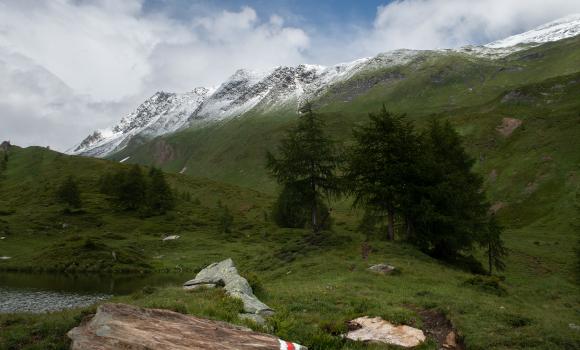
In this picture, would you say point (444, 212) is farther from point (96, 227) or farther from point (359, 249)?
point (96, 227)

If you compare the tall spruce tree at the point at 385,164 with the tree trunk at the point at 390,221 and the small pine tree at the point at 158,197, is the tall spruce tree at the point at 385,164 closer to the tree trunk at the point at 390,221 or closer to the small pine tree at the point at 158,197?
the tree trunk at the point at 390,221

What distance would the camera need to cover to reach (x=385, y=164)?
4175cm

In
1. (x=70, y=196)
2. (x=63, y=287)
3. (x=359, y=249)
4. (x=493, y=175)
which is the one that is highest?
Answer: (x=493, y=175)

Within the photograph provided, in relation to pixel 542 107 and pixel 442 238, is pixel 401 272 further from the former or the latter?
pixel 542 107

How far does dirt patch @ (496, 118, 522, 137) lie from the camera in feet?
410

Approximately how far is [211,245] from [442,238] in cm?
4434

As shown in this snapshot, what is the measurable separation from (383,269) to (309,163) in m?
20.2

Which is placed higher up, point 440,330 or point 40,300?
point 440,330

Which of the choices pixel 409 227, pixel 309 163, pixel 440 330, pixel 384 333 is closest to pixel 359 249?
pixel 409 227

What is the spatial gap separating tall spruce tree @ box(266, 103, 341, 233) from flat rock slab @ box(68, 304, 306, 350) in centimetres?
3725

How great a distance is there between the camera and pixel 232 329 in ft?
37.8

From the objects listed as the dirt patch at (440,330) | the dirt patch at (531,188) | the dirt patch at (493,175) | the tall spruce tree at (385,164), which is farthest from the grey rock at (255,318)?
the dirt patch at (493,175)

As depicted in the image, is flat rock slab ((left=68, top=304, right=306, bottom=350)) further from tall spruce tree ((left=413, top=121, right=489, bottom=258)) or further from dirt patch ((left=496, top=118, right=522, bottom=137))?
dirt patch ((left=496, top=118, right=522, bottom=137))

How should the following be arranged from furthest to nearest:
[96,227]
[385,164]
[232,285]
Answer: [96,227] < [385,164] < [232,285]
